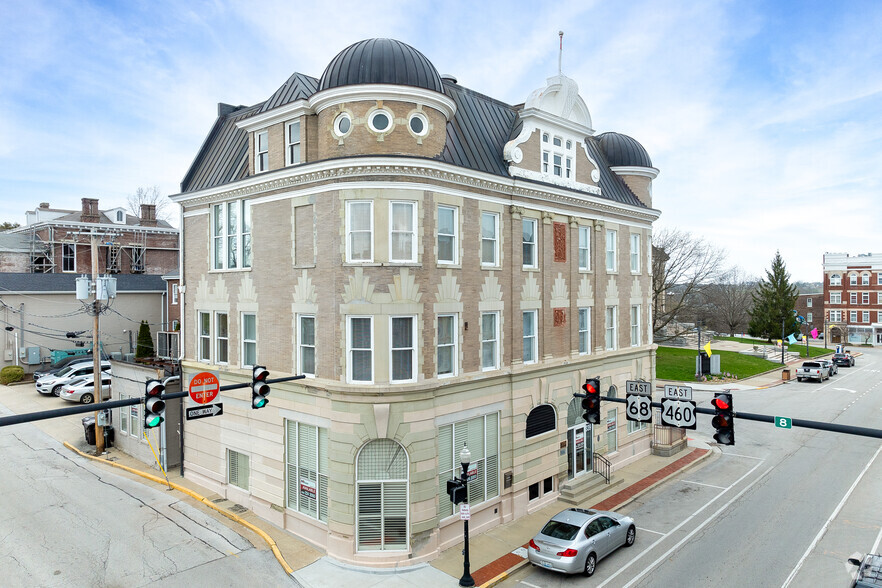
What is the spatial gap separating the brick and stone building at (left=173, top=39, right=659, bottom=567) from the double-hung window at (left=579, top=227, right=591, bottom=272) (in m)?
0.10

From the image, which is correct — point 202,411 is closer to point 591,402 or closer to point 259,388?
point 259,388

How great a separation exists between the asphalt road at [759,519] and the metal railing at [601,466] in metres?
1.92

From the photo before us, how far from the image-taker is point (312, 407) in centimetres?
1706

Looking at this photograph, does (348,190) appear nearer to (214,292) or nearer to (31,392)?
(214,292)

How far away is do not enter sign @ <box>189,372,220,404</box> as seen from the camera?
12.2 meters

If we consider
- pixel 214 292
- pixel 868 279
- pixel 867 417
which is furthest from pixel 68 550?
pixel 868 279

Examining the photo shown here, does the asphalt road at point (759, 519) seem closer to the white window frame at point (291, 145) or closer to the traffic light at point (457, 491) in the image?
the traffic light at point (457, 491)

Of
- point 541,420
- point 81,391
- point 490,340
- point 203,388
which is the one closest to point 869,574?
point 541,420

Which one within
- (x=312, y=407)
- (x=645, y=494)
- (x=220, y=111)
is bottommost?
(x=645, y=494)

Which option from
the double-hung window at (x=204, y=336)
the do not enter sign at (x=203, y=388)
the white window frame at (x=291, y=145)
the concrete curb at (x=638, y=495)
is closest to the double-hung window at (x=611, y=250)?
the concrete curb at (x=638, y=495)

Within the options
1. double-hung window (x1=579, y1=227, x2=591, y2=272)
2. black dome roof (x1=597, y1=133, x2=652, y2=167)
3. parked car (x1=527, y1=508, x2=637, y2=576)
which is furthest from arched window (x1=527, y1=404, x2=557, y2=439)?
black dome roof (x1=597, y1=133, x2=652, y2=167)

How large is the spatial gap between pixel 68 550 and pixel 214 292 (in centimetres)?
940

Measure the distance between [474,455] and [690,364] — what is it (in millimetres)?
42835

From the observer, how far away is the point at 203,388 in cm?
1249
